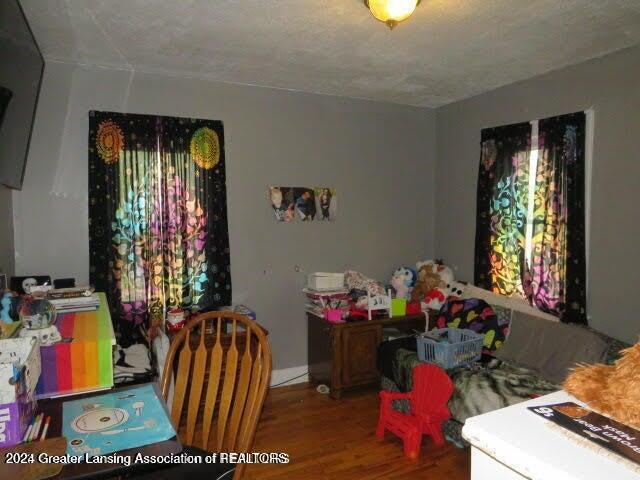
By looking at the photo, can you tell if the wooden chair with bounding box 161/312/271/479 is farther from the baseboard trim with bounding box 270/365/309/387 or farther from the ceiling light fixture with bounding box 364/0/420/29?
the baseboard trim with bounding box 270/365/309/387

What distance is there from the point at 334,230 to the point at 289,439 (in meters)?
1.67

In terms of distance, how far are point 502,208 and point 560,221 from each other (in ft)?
1.62

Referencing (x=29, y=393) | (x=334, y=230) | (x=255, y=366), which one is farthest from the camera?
(x=334, y=230)

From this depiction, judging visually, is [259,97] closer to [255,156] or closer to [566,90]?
[255,156]

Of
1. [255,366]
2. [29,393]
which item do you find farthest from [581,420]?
[29,393]

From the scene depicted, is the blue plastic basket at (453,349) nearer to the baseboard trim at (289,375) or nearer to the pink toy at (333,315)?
the pink toy at (333,315)

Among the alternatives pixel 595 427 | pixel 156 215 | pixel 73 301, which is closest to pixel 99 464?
pixel 595 427

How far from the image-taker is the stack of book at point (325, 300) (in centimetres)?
334

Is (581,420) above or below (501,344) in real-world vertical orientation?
above

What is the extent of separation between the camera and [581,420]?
0.69m

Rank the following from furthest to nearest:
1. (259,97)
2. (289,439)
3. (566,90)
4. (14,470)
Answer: (259,97), (566,90), (289,439), (14,470)

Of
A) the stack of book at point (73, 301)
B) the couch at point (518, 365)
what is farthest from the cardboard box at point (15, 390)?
the couch at point (518, 365)

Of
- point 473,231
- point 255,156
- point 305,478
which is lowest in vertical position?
point 305,478

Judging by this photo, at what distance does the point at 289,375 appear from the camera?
353cm
